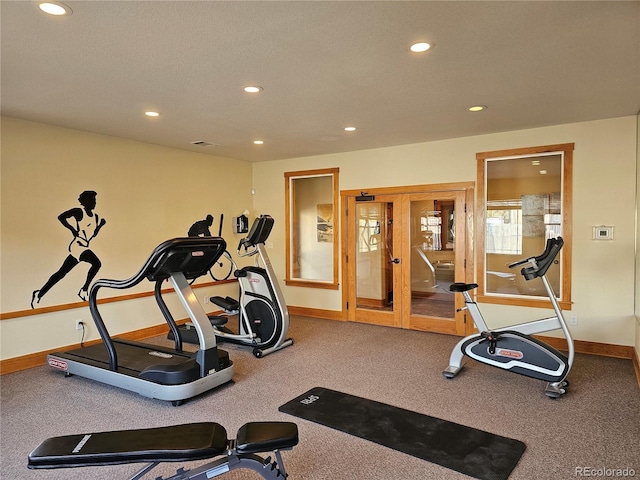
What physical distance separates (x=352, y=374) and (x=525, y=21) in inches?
132

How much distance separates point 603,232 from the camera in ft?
15.5

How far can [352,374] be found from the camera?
4.31 m

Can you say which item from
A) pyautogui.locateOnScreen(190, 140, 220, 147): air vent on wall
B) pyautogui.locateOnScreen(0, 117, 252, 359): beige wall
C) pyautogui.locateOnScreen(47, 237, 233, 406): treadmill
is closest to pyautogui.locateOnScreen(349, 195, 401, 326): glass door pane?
pyautogui.locateOnScreen(190, 140, 220, 147): air vent on wall

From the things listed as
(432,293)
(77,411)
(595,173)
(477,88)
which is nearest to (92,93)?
(77,411)

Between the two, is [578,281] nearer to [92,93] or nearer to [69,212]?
[92,93]

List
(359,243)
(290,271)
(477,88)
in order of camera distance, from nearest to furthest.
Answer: (477,88)
(359,243)
(290,271)

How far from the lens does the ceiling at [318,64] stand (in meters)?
2.32

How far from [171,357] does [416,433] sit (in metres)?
2.37

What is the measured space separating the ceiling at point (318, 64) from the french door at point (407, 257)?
4.37ft

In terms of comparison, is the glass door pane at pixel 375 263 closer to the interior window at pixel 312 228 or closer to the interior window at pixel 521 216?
the interior window at pixel 312 228

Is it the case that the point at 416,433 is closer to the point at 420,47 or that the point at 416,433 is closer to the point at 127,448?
the point at 127,448

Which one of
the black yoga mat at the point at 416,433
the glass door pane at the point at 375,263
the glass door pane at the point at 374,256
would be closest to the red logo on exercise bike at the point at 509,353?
the black yoga mat at the point at 416,433

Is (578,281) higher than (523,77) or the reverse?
the reverse

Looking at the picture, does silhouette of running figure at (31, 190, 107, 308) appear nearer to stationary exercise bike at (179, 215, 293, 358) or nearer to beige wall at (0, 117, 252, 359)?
beige wall at (0, 117, 252, 359)
